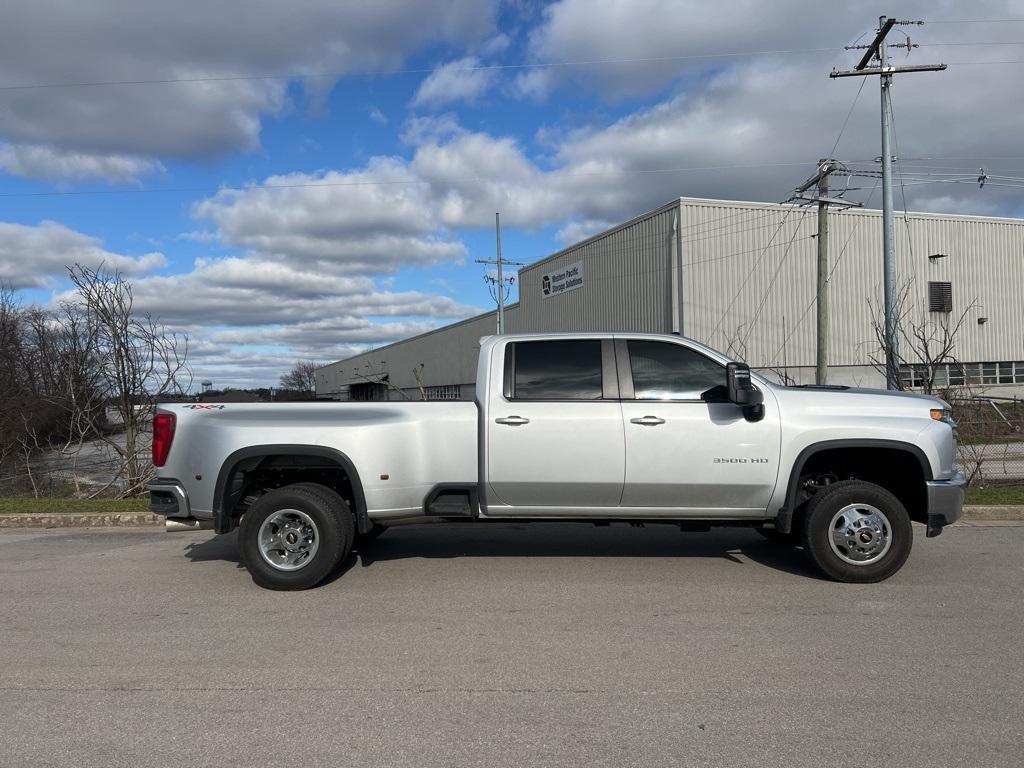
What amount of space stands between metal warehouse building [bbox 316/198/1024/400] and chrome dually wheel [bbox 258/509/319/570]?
21.0 meters

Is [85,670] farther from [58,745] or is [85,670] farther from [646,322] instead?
[646,322]

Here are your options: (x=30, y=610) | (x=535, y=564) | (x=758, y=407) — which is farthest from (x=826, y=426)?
(x=30, y=610)

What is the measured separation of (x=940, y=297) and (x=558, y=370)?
114 feet

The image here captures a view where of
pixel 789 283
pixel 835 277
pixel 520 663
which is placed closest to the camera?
pixel 520 663

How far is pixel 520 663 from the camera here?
464 centimetres

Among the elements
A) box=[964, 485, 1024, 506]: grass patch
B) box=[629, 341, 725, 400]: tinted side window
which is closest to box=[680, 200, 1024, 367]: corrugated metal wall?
box=[964, 485, 1024, 506]: grass patch

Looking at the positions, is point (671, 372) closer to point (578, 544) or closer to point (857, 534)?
point (857, 534)

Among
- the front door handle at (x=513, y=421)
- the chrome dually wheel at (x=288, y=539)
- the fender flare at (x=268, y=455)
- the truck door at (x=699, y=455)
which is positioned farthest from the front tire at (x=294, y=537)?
the truck door at (x=699, y=455)

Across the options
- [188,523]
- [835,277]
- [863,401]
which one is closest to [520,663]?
[188,523]

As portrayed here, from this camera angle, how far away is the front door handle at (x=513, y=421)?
6310mm

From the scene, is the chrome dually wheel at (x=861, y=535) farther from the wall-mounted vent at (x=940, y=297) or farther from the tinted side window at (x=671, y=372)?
the wall-mounted vent at (x=940, y=297)

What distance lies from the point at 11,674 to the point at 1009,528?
9443 mm

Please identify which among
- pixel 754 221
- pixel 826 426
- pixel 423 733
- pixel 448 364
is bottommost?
pixel 423 733

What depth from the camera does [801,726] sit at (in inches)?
148
